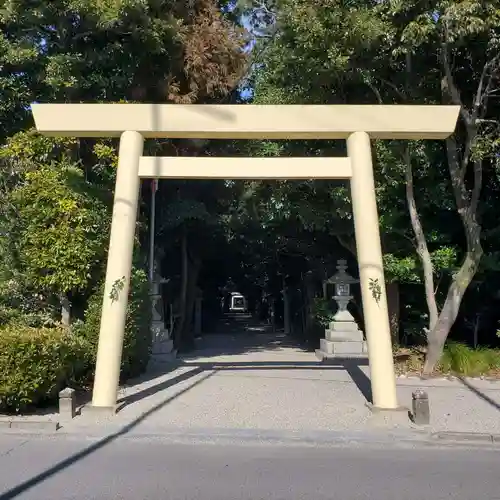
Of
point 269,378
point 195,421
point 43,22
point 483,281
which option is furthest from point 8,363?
point 483,281

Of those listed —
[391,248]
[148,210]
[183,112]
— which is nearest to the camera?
[183,112]

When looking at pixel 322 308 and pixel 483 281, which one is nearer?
pixel 483 281

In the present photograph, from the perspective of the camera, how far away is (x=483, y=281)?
17578mm

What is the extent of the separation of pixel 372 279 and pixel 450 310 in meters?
4.92

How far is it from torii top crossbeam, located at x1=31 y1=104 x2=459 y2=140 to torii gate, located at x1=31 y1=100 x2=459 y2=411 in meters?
0.02

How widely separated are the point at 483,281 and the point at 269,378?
723 cm

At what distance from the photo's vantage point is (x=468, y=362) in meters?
14.8

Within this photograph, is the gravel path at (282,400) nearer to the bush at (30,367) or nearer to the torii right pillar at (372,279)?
the torii right pillar at (372,279)

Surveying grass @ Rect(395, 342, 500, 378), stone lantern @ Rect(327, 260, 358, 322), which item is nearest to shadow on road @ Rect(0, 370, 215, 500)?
grass @ Rect(395, 342, 500, 378)

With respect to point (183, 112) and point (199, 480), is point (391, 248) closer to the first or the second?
point (183, 112)

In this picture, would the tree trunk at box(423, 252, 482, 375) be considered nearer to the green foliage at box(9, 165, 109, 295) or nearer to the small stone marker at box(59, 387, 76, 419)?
the green foliage at box(9, 165, 109, 295)

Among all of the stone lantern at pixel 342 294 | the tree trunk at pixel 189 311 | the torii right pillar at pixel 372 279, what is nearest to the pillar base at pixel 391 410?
the torii right pillar at pixel 372 279

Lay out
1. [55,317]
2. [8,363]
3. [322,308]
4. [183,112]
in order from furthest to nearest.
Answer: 1. [322,308]
2. [55,317]
3. [183,112]
4. [8,363]

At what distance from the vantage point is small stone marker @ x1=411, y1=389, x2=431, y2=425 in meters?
9.26
